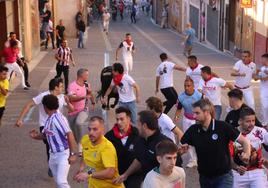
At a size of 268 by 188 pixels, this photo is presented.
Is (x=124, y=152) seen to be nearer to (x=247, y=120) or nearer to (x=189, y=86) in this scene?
(x=247, y=120)

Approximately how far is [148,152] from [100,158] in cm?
57

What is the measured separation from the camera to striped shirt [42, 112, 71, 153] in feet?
27.7

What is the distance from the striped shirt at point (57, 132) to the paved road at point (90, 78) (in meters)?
1.74

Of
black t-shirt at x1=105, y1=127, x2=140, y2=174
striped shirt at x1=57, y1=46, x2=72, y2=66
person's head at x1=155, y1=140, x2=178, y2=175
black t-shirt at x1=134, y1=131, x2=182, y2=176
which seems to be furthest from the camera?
striped shirt at x1=57, y1=46, x2=72, y2=66

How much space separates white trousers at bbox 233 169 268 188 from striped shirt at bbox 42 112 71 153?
2445mm

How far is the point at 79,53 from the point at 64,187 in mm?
22280

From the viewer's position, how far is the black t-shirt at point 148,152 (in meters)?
6.72

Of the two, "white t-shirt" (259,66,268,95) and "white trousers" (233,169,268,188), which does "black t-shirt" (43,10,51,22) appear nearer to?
"white t-shirt" (259,66,268,95)

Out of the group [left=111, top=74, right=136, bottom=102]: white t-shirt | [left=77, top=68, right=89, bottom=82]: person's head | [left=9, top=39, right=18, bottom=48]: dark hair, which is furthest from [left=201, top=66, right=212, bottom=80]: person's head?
[left=9, top=39, right=18, bottom=48]: dark hair

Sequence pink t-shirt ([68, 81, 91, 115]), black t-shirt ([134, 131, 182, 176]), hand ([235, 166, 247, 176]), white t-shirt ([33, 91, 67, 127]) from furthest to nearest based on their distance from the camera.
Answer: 1. pink t-shirt ([68, 81, 91, 115])
2. white t-shirt ([33, 91, 67, 127])
3. hand ([235, 166, 247, 176])
4. black t-shirt ([134, 131, 182, 176])

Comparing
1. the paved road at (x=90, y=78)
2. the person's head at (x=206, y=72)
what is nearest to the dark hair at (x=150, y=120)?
the paved road at (x=90, y=78)

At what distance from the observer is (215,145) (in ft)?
23.0

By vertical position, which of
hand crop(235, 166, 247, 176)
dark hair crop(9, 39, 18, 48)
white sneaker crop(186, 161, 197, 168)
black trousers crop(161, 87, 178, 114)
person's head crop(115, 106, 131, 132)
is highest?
person's head crop(115, 106, 131, 132)

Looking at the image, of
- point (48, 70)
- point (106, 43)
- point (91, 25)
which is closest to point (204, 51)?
point (106, 43)
